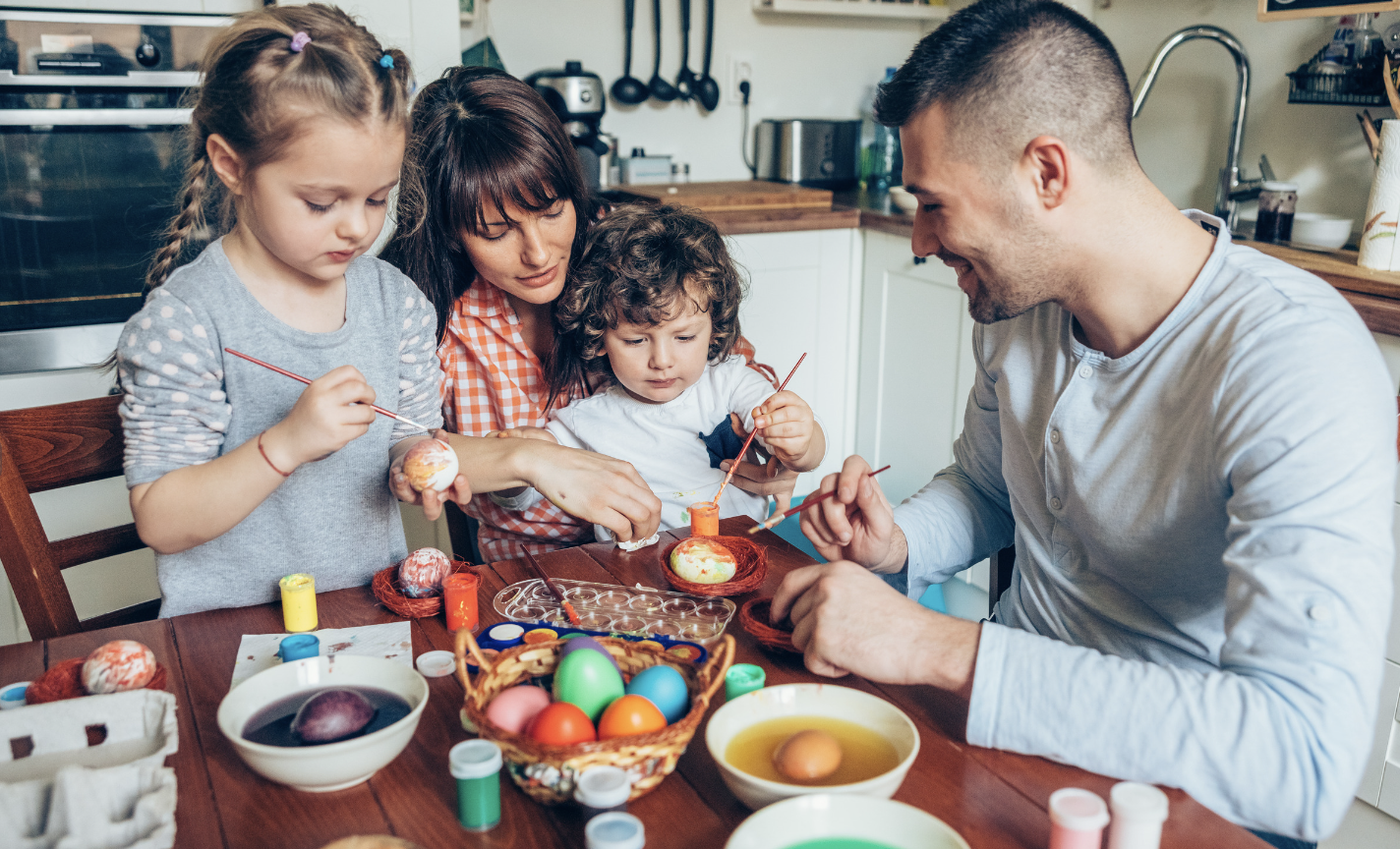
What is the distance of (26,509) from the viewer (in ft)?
4.34

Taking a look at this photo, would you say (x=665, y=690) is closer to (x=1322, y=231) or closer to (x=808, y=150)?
(x=1322, y=231)

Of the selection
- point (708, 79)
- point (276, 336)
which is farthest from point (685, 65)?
point (276, 336)

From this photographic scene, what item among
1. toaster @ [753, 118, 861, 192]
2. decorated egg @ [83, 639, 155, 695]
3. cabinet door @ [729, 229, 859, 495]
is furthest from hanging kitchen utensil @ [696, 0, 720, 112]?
decorated egg @ [83, 639, 155, 695]

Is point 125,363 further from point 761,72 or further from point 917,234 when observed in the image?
point 761,72

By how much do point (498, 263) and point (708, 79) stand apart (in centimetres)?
210

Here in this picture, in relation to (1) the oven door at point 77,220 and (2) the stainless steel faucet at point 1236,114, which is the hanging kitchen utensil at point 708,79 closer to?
(2) the stainless steel faucet at point 1236,114

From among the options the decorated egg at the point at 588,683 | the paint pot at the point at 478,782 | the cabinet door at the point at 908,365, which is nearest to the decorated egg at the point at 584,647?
the decorated egg at the point at 588,683

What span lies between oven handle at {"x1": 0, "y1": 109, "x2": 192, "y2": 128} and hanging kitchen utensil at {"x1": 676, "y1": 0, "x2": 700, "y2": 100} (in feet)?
5.50

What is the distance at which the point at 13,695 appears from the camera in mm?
976

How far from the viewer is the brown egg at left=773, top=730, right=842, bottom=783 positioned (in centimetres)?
83

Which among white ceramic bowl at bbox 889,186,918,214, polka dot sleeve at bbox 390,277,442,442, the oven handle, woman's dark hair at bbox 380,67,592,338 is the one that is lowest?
polka dot sleeve at bbox 390,277,442,442

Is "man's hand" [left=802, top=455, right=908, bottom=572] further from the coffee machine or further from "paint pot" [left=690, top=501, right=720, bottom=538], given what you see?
the coffee machine

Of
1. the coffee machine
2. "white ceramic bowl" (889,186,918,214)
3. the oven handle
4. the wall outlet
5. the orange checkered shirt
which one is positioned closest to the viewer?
the orange checkered shirt

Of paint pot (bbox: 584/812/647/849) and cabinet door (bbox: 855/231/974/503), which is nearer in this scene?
paint pot (bbox: 584/812/647/849)
